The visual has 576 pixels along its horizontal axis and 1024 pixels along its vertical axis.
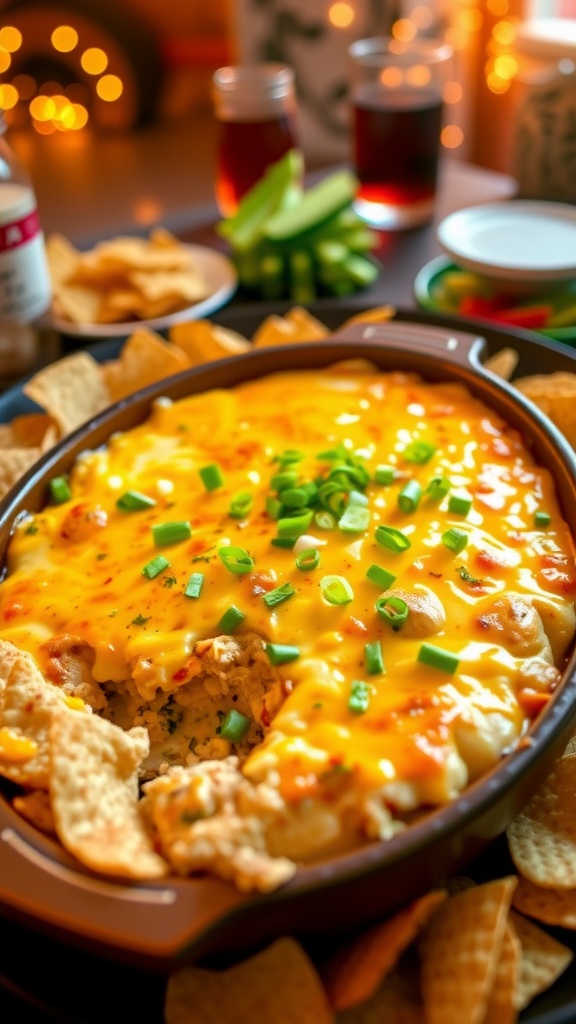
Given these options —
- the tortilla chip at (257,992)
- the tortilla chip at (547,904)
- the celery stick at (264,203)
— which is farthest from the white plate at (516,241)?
the tortilla chip at (257,992)

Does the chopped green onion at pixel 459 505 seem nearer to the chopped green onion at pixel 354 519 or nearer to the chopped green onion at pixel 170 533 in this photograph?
the chopped green onion at pixel 354 519

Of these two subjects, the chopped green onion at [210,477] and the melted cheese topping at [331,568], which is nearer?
the melted cheese topping at [331,568]

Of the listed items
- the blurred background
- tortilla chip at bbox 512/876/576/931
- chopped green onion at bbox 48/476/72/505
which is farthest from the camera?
the blurred background

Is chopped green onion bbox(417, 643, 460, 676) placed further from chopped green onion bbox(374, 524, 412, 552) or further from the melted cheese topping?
chopped green onion bbox(374, 524, 412, 552)

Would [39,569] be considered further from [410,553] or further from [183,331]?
[183,331]

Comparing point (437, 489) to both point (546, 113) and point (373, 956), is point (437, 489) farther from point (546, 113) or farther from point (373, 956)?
point (546, 113)

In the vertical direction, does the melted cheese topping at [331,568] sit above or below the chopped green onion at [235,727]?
above

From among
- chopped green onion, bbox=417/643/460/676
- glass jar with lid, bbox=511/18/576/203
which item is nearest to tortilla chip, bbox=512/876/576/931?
chopped green onion, bbox=417/643/460/676

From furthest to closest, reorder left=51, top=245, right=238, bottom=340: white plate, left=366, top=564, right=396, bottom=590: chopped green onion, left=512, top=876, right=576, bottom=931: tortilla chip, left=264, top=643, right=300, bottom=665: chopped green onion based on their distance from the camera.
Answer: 1. left=51, top=245, right=238, bottom=340: white plate
2. left=366, top=564, right=396, bottom=590: chopped green onion
3. left=264, top=643, right=300, bottom=665: chopped green onion
4. left=512, top=876, right=576, bottom=931: tortilla chip
